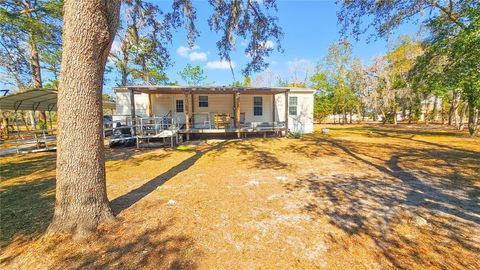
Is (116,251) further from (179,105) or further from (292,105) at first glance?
(292,105)

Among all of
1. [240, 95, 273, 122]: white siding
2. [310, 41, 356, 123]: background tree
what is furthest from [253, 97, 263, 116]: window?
[310, 41, 356, 123]: background tree

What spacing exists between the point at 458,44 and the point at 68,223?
50.8 feet

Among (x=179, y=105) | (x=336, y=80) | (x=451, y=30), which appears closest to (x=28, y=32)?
(x=179, y=105)

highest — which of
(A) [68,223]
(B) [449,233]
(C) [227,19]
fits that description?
(C) [227,19]

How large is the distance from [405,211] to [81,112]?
202 inches

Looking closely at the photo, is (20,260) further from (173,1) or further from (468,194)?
(468,194)

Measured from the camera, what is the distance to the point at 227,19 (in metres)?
6.05

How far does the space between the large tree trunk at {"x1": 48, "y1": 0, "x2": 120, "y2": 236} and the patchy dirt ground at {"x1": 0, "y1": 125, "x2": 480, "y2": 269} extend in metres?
0.37

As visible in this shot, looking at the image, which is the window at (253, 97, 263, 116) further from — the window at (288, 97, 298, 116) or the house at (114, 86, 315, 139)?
the window at (288, 97, 298, 116)

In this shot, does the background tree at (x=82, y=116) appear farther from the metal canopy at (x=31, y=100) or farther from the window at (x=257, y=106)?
the window at (x=257, y=106)

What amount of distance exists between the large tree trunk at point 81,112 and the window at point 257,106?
39.2 feet

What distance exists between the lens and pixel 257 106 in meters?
14.4

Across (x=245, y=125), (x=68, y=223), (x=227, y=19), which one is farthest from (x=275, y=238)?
(x=245, y=125)

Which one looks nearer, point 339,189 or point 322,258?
Answer: point 322,258
